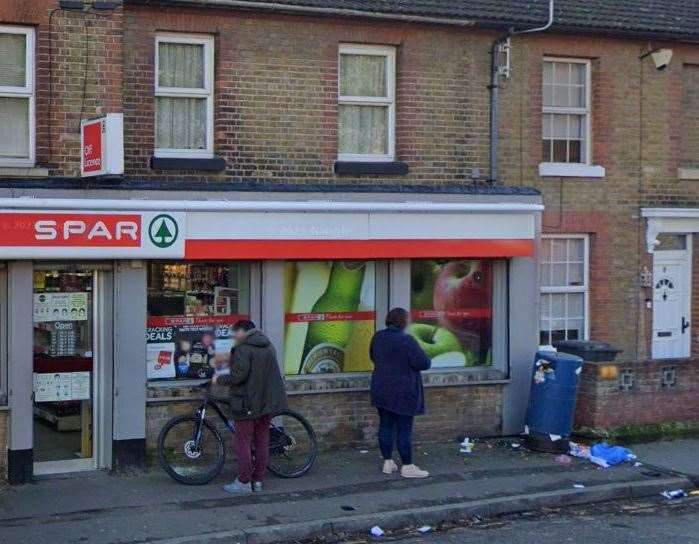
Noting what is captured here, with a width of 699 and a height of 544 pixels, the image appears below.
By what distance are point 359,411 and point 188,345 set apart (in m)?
2.23

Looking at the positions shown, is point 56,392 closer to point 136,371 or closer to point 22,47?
point 136,371

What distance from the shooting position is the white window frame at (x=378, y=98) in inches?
546

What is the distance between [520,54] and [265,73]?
357 cm

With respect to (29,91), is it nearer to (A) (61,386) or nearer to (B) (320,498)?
(A) (61,386)

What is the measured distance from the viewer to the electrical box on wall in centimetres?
1130

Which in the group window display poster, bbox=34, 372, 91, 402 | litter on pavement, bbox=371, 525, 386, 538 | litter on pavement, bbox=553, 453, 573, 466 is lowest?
litter on pavement, bbox=371, 525, 386, 538

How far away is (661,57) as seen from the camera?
15.5 meters

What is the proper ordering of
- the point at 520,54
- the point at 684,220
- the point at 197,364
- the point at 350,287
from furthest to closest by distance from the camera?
the point at 684,220 < the point at 520,54 < the point at 350,287 < the point at 197,364

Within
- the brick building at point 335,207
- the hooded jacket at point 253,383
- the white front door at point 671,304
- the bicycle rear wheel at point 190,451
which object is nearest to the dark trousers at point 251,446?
the hooded jacket at point 253,383

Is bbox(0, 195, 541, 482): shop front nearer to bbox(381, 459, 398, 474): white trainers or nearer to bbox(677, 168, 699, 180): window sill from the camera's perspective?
bbox(381, 459, 398, 474): white trainers

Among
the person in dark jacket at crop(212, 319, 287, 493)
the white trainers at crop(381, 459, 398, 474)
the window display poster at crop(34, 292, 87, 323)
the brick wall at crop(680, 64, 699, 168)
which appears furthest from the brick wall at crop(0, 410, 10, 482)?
the brick wall at crop(680, 64, 699, 168)

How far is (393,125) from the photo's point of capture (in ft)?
46.4

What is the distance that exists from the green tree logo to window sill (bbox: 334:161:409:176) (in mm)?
2377

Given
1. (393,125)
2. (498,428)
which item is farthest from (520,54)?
(498,428)
